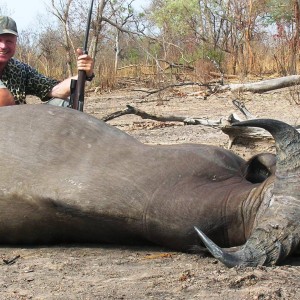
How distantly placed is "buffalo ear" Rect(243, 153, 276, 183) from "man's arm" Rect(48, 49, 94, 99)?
2.32m

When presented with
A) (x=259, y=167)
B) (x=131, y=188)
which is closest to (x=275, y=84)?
(x=259, y=167)

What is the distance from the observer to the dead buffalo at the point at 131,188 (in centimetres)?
359

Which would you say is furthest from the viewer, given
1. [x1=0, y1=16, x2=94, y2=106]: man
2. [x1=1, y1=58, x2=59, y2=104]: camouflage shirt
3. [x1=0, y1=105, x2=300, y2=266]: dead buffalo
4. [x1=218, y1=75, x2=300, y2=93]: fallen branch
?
[x1=218, y1=75, x2=300, y2=93]: fallen branch

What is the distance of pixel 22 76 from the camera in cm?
626

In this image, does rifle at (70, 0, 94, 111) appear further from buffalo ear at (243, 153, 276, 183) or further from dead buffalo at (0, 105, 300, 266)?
buffalo ear at (243, 153, 276, 183)

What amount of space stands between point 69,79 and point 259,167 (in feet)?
8.53

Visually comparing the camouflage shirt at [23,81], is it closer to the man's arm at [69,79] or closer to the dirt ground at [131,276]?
the man's arm at [69,79]

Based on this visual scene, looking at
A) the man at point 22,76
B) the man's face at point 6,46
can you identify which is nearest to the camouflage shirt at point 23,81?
the man at point 22,76

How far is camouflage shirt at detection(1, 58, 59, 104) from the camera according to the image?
20.2 ft

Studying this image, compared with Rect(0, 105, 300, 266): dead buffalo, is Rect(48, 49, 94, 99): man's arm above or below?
above

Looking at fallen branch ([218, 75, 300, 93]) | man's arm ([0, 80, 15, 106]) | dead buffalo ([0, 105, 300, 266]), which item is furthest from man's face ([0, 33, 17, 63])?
fallen branch ([218, 75, 300, 93])

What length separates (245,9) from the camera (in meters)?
17.5

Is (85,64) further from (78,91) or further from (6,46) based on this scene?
(6,46)

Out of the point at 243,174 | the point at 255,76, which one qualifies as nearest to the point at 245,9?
the point at 255,76
